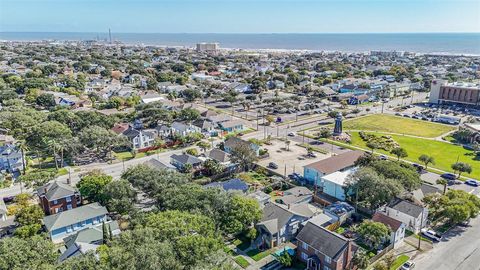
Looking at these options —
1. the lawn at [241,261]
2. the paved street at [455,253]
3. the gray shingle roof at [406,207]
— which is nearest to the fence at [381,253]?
the paved street at [455,253]

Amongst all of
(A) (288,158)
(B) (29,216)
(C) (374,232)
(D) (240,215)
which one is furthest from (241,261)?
(A) (288,158)

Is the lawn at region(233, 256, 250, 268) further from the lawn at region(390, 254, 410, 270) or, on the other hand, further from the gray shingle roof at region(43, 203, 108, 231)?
the gray shingle roof at region(43, 203, 108, 231)

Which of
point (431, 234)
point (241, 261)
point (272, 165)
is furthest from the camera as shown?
point (272, 165)

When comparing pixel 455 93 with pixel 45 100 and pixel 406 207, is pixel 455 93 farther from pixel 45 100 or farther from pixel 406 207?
pixel 45 100

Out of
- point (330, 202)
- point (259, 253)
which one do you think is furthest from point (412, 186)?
point (259, 253)

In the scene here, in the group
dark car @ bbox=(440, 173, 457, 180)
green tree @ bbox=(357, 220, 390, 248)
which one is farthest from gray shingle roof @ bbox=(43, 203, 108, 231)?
dark car @ bbox=(440, 173, 457, 180)
